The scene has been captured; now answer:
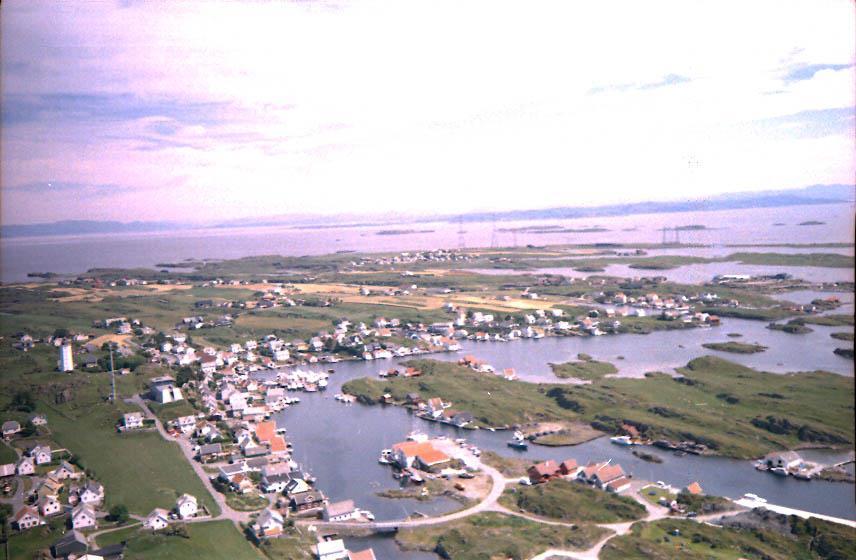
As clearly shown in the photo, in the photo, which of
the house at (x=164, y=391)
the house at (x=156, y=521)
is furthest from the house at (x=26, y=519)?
the house at (x=164, y=391)

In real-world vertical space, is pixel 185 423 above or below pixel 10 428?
below

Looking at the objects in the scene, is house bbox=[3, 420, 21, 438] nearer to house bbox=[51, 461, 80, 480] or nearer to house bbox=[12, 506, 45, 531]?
house bbox=[51, 461, 80, 480]

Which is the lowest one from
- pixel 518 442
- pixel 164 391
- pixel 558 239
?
pixel 518 442

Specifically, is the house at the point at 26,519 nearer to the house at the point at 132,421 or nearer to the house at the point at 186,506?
the house at the point at 186,506

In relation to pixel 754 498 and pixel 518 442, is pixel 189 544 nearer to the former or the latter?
pixel 518 442

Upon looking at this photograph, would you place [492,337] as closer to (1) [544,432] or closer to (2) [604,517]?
(1) [544,432]

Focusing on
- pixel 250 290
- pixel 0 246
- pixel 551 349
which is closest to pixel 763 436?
pixel 551 349

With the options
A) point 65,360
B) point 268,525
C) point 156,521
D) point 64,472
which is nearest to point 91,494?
point 64,472
